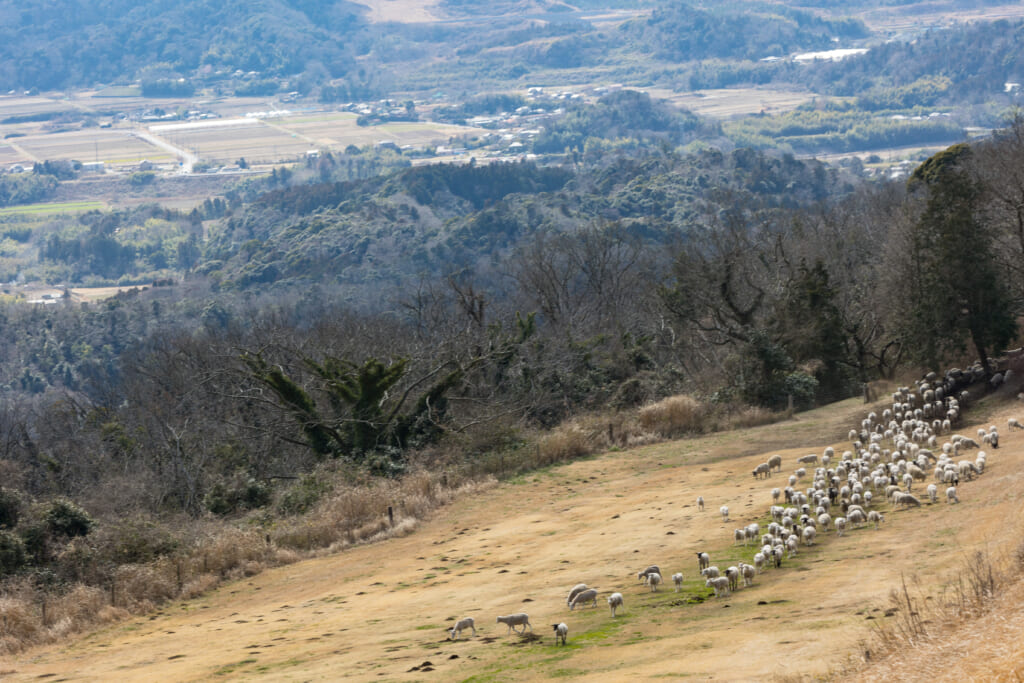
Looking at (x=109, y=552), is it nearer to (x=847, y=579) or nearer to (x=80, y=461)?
(x=847, y=579)

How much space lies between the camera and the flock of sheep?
15.5m

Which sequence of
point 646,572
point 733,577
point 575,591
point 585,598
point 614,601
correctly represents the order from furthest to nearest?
point 646,572, point 575,591, point 585,598, point 733,577, point 614,601

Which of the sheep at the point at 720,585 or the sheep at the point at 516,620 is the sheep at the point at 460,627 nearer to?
the sheep at the point at 516,620

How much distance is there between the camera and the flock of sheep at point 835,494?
→ 50.8 feet

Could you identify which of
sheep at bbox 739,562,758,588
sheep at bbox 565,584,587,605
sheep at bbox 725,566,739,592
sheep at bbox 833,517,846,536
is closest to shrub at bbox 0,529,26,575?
sheep at bbox 565,584,587,605

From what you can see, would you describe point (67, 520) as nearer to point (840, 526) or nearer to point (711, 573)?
point (711, 573)

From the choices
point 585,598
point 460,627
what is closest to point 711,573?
point 585,598

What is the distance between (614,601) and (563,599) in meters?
1.89

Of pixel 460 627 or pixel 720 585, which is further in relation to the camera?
pixel 460 627

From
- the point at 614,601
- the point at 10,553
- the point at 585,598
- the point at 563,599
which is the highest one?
the point at 614,601

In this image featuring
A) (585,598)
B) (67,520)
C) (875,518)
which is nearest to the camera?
(585,598)

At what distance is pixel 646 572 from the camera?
1647 cm

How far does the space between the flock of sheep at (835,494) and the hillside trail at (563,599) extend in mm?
237

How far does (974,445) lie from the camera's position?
21.2 m
